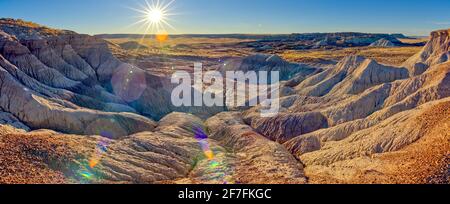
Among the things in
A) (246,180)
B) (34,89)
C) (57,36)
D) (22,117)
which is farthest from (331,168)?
(57,36)

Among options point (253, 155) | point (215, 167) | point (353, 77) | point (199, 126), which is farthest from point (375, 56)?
point (215, 167)

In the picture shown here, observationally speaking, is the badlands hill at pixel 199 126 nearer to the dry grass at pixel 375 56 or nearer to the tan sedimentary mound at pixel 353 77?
the tan sedimentary mound at pixel 353 77

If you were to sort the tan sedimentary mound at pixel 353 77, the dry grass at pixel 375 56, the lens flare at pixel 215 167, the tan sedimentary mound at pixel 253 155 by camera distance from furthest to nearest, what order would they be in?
1. the dry grass at pixel 375 56
2. the tan sedimentary mound at pixel 353 77
3. the lens flare at pixel 215 167
4. the tan sedimentary mound at pixel 253 155

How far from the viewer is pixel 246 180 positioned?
2608 cm

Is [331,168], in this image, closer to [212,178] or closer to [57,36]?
[212,178]

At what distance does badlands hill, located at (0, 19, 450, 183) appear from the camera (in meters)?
23.9

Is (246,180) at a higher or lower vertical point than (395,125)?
lower

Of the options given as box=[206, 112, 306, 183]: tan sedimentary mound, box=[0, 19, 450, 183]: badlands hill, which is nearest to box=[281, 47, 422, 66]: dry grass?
box=[0, 19, 450, 183]: badlands hill

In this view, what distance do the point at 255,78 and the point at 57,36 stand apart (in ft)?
145

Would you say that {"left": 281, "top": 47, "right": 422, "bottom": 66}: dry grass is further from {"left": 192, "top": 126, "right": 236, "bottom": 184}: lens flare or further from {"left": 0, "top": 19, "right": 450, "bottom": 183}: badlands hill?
{"left": 192, "top": 126, "right": 236, "bottom": 184}: lens flare

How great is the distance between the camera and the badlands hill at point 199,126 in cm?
2391

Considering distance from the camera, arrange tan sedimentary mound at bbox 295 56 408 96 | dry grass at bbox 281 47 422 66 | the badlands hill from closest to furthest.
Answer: the badlands hill < tan sedimentary mound at bbox 295 56 408 96 < dry grass at bbox 281 47 422 66

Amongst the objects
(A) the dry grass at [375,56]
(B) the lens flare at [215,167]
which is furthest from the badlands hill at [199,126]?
(A) the dry grass at [375,56]

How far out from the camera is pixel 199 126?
45719mm
